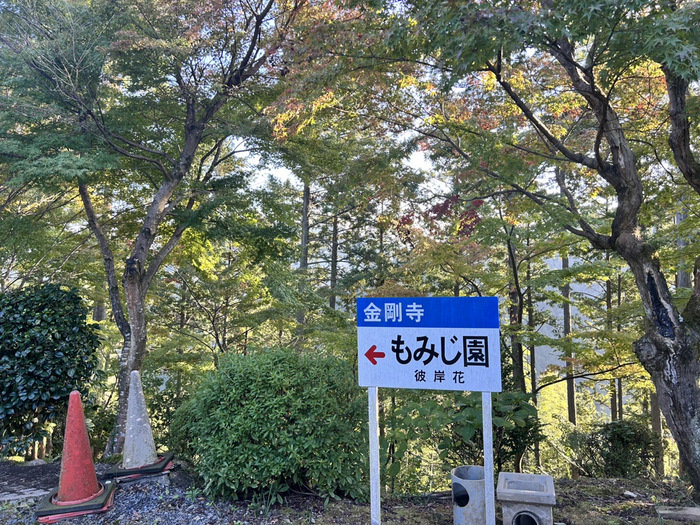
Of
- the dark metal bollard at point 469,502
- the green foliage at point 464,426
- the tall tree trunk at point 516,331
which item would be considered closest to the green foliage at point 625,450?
the tall tree trunk at point 516,331

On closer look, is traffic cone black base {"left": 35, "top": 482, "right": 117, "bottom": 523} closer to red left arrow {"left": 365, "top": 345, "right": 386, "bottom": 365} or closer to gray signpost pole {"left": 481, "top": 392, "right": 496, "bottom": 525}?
red left arrow {"left": 365, "top": 345, "right": 386, "bottom": 365}

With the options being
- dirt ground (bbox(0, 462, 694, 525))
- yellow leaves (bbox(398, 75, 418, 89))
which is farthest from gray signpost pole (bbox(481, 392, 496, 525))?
yellow leaves (bbox(398, 75, 418, 89))

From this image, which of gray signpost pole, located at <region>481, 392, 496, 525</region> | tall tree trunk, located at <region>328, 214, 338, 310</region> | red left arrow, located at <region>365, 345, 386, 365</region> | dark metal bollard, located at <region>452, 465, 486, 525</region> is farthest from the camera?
tall tree trunk, located at <region>328, 214, 338, 310</region>

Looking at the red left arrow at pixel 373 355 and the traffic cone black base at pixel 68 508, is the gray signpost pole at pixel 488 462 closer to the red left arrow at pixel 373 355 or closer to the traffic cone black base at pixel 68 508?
the red left arrow at pixel 373 355

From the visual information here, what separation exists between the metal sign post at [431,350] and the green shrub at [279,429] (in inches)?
33.3

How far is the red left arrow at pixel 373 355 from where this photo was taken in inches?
116

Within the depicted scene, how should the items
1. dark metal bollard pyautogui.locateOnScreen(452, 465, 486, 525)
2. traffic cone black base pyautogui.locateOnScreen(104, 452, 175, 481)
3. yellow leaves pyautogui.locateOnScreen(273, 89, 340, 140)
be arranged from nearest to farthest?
1. dark metal bollard pyautogui.locateOnScreen(452, 465, 486, 525)
2. traffic cone black base pyautogui.locateOnScreen(104, 452, 175, 481)
3. yellow leaves pyautogui.locateOnScreen(273, 89, 340, 140)

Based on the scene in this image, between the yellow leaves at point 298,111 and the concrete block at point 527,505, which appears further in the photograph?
the yellow leaves at point 298,111

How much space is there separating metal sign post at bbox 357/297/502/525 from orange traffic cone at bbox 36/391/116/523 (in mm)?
2530

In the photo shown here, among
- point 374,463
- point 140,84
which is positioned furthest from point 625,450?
point 140,84

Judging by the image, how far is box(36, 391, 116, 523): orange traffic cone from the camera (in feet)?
11.5

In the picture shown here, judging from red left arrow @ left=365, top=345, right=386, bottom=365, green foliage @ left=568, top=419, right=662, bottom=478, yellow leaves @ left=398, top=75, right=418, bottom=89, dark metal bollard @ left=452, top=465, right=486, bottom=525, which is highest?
yellow leaves @ left=398, top=75, right=418, bottom=89

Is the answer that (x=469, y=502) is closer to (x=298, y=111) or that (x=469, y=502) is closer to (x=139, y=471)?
(x=139, y=471)

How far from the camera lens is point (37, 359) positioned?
17.6 feet
